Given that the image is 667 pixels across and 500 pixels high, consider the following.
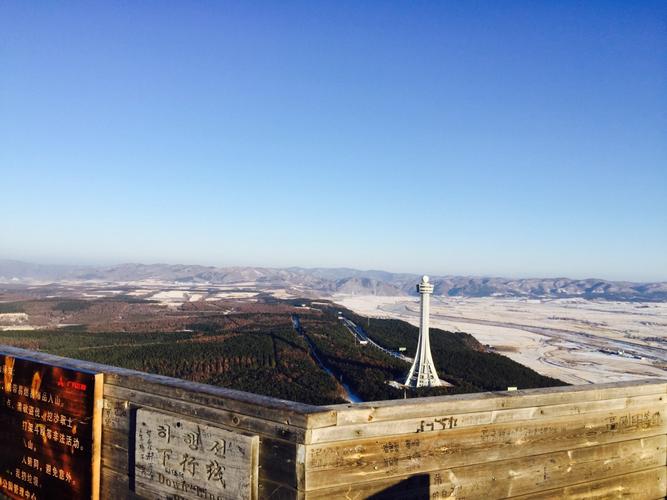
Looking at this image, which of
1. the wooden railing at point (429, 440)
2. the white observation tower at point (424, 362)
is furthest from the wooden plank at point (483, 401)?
the white observation tower at point (424, 362)

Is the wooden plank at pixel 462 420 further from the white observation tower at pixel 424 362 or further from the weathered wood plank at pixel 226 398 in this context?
the white observation tower at pixel 424 362

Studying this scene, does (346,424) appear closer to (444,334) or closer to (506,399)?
(506,399)

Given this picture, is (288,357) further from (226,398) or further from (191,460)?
(226,398)

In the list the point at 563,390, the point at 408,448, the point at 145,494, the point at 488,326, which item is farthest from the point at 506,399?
the point at 488,326

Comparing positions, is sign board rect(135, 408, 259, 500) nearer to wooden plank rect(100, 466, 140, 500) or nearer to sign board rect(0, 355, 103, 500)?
wooden plank rect(100, 466, 140, 500)

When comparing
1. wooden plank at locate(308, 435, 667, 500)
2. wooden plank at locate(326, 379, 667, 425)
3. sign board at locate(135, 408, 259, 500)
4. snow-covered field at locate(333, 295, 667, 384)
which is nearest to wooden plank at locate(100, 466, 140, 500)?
sign board at locate(135, 408, 259, 500)
